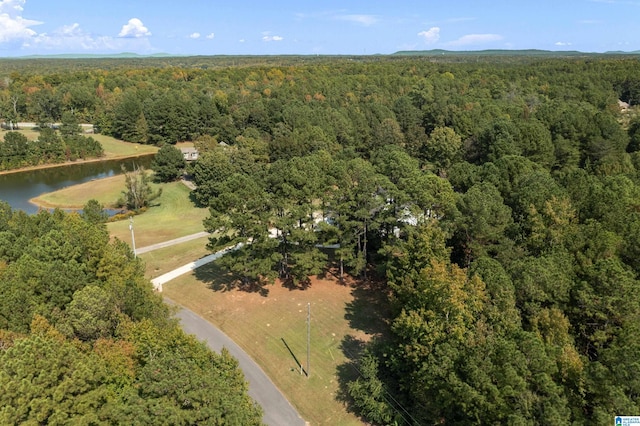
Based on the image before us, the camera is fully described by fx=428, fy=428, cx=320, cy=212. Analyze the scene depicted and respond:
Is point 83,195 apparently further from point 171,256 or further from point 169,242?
point 171,256

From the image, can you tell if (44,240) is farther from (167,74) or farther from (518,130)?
(167,74)

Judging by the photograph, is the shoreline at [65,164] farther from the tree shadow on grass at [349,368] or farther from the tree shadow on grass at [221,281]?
the tree shadow on grass at [349,368]

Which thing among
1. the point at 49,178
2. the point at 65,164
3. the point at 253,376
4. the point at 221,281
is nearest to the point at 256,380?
the point at 253,376

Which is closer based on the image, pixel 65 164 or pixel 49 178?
pixel 49 178

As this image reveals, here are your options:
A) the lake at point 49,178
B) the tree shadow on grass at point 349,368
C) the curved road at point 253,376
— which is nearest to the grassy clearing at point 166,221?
the curved road at point 253,376

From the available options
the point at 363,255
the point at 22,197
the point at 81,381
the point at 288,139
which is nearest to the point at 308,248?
the point at 363,255

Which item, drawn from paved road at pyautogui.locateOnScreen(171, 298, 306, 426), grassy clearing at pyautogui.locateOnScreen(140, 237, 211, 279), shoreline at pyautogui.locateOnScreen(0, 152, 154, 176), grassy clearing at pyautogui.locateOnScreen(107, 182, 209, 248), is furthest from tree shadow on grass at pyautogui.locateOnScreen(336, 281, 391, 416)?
shoreline at pyautogui.locateOnScreen(0, 152, 154, 176)

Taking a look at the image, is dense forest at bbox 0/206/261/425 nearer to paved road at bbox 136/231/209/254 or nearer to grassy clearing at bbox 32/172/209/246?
paved road at bbox 136/231/209/254
